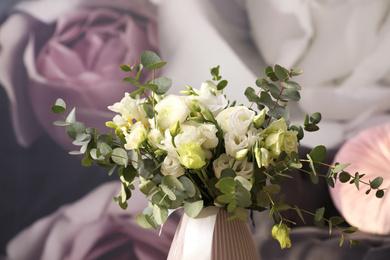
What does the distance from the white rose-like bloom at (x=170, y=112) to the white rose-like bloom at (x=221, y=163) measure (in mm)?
94

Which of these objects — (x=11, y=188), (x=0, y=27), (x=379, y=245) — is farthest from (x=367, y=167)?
(x=0, y=27)

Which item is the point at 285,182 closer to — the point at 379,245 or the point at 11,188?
the point at 379,245

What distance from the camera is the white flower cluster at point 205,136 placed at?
0.76 metres

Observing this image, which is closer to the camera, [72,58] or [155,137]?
[155,137]

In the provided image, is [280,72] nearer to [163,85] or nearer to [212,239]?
[163,85]

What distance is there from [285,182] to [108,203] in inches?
20.5

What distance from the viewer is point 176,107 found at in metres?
0.80

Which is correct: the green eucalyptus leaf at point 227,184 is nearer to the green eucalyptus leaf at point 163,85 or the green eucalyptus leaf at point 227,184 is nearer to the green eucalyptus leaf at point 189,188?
the green eucalyptus leaf at point 189,188

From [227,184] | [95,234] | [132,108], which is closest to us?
[227,184]

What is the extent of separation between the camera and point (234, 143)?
777 mm

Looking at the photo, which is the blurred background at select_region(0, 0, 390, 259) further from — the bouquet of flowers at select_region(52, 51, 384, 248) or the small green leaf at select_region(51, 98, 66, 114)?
the small green leaf at select_region(51, 98, 66, 114)

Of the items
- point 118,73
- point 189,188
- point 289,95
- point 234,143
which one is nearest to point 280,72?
point 289,95

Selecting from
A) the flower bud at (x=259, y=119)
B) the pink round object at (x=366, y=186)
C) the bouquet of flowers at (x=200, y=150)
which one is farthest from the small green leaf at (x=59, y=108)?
the pink round object at (x=366, y=186)

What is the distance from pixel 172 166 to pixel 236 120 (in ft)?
0.44
